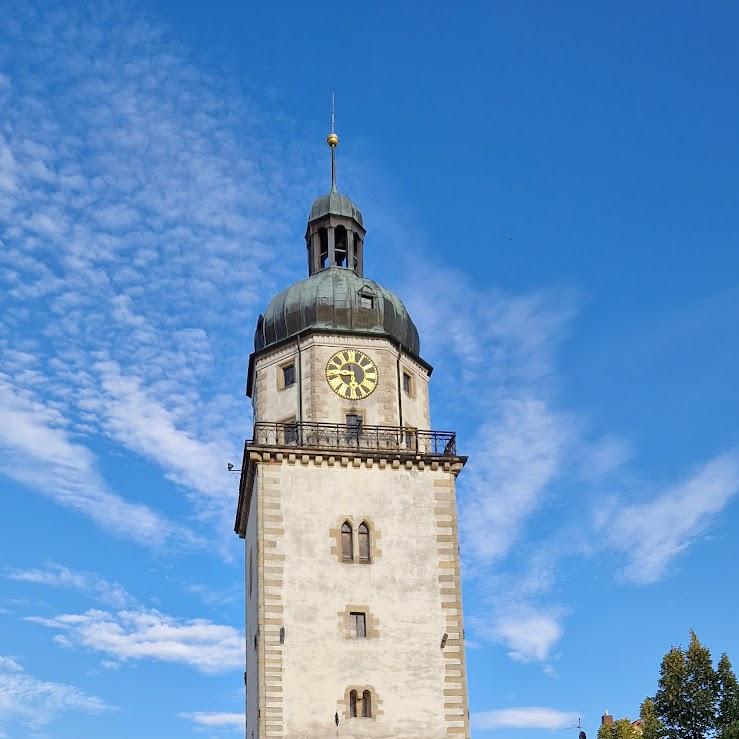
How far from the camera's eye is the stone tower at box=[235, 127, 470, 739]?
34.5m

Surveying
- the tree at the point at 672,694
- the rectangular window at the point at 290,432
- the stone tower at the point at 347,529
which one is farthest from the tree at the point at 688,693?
the rectangular window at the point at 290,432

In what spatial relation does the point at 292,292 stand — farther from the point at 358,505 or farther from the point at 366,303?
the point at 358,505

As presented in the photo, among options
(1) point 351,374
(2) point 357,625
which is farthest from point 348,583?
(1) point 351,374

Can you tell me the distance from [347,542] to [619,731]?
22.0 metres

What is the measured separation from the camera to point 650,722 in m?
46.1

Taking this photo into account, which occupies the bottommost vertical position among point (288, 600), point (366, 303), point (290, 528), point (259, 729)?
point (259, 729)

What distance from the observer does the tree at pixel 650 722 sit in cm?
4572

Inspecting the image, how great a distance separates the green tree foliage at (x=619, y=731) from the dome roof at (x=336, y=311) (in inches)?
851

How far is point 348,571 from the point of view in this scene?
36.2m

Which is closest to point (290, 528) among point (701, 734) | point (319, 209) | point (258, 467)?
point (258, 467)

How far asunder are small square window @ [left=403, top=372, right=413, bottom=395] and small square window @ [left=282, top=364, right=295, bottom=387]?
3755mm

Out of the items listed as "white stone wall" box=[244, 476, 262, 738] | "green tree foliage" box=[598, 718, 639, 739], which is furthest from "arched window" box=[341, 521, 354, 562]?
"green tree foliage" box=[598, 718, 639, 739]

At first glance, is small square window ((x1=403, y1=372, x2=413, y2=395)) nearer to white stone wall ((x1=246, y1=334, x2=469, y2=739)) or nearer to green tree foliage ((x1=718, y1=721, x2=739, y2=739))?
white stone wall ((x1=246, y1=334, x2=469, y2=739))

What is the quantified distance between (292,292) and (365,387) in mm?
4593
